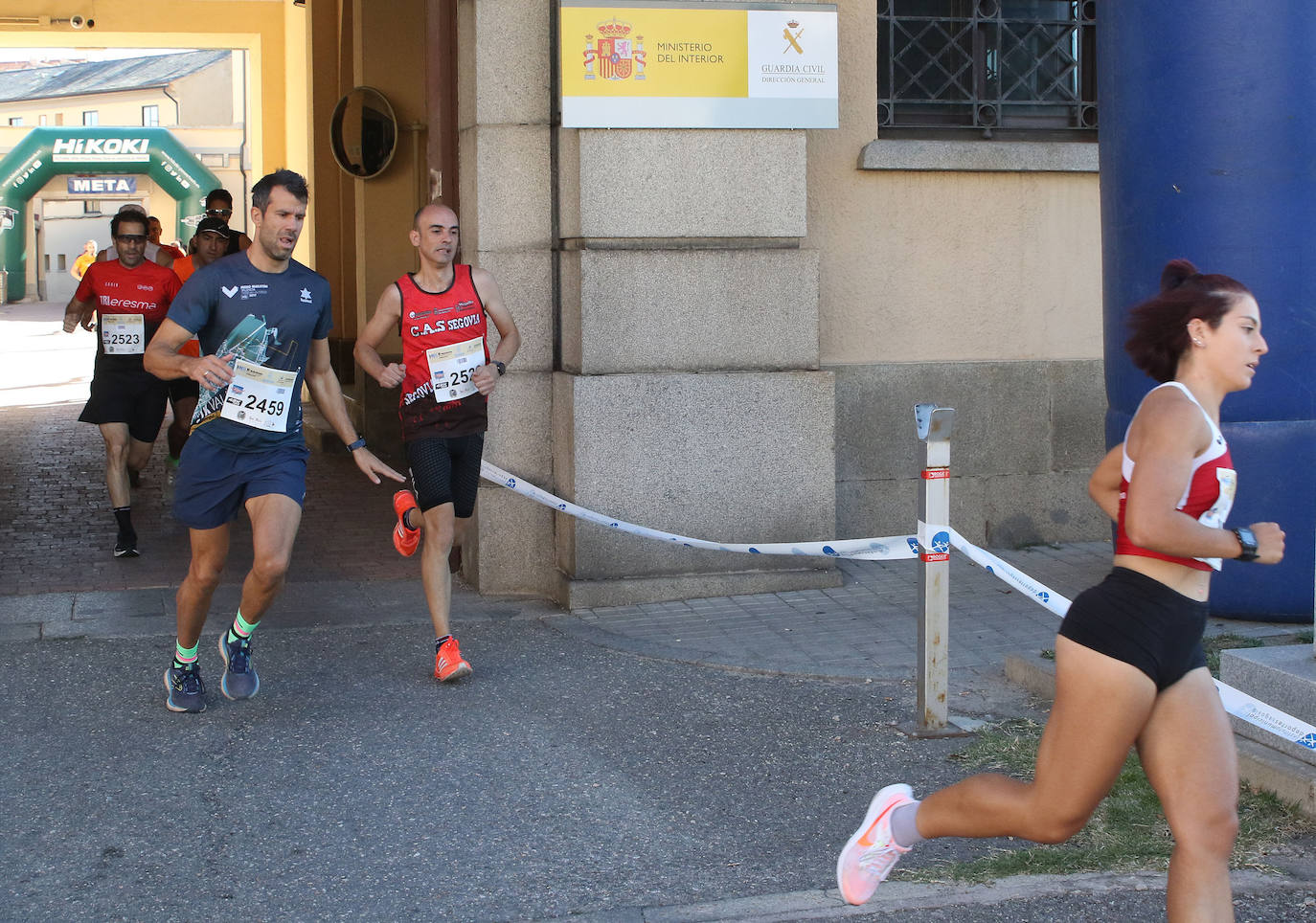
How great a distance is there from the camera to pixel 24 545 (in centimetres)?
843

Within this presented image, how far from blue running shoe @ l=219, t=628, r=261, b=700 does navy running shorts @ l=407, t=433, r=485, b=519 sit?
907 millimetres

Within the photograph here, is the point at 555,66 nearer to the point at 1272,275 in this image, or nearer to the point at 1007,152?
the point at 1007,152

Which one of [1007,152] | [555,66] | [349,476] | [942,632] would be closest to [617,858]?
[942,632]

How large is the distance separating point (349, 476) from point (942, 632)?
7248mm

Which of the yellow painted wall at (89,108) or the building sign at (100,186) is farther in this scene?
the yellow painted wall at (89,108)

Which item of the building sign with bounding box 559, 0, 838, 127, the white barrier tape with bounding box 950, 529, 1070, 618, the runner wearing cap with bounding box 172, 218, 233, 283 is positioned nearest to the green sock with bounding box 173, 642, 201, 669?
the white barrier tape with bounding box 950, 529, 1070, 618

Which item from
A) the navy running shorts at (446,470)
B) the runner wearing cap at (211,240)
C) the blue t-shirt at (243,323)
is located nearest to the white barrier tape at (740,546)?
the navy running shorts at (446,470)

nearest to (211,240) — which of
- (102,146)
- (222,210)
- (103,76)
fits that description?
(222,210)

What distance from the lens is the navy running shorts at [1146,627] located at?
3.03m

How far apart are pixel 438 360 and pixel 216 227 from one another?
434 cm

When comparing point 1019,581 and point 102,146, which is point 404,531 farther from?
point 102,146

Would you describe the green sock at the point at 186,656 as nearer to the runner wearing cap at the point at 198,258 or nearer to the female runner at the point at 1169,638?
the female runner at the point at 1169,638

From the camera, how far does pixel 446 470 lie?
19.5 ft

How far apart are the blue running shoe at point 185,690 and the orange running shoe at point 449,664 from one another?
0.90 meters
